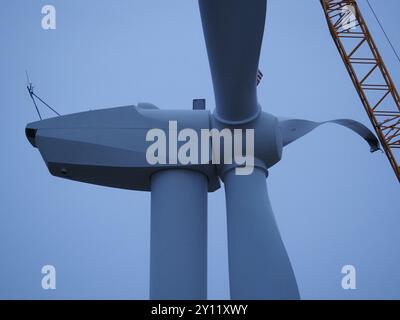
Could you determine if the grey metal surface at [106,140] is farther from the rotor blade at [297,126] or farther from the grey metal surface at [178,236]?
the rotor blade at [297,126]

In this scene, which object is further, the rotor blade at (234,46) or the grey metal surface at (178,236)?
the grey metal surface at (178,236)

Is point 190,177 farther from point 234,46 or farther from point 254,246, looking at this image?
point 234,46

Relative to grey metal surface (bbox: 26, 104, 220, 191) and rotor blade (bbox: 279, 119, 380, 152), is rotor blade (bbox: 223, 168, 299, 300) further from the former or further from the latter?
rotor blade (bbox: 279, 119, 380, 152)

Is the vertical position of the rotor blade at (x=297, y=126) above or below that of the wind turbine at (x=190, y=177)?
above

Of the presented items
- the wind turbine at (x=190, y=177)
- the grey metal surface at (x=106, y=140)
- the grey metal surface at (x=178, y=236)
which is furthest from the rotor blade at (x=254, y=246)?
the grey metal surface at (x=106, y=140)

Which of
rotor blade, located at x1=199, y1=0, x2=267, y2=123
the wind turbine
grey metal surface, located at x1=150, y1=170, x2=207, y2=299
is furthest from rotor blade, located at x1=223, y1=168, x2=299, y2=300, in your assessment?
rotor blade, located at x1=199, y1=0, x2=267, y2=123

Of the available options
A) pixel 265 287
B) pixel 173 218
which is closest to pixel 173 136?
pixel 173 218

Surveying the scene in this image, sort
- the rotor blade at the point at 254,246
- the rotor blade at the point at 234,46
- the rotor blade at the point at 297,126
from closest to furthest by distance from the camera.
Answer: the rotor blade at the point at 234,46
the rotor blade at the point at 254,246
the rotor blade at the point at 297,126
